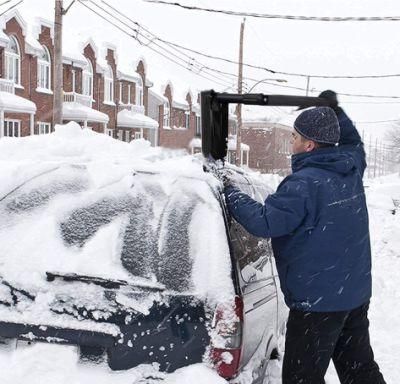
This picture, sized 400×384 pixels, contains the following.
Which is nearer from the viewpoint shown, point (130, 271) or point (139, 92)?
point (130, 271)

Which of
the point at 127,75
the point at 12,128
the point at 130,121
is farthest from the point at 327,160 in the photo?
the point at 127,75

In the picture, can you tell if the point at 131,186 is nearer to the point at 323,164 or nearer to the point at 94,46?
the point at 323,164

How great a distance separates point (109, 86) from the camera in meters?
34.7

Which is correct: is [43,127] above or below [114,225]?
above

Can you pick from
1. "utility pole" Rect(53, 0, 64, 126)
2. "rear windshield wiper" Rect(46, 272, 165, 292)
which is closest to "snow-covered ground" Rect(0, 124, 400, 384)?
"rear windshield wiper" Rect(46, 272, 165, 292)

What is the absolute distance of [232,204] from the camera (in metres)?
2.71

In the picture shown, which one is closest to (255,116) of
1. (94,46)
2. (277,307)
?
(94,46)

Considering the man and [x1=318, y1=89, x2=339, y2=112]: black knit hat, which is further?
[x1=318, y1=89, x2=339, y2=112]: black knit hat

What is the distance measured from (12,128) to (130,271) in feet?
78.7

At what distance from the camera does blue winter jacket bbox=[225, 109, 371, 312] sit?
2.66 m

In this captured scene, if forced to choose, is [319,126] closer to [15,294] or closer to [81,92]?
[15,294]

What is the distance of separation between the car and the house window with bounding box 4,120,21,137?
22.9 meters

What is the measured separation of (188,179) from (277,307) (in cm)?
125

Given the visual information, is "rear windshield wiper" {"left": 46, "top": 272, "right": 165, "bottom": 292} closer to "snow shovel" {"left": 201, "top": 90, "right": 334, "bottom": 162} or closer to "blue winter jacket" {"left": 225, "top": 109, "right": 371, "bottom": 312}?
"blue winter jacket" {"left": 225, "top": 109, "right": 371, "bottom": 312}
